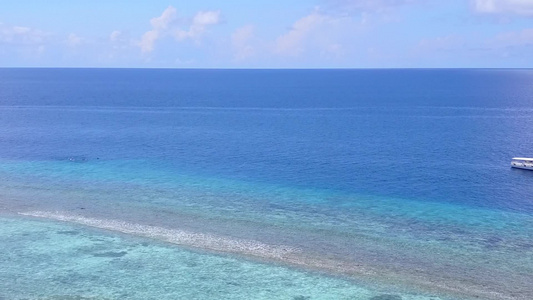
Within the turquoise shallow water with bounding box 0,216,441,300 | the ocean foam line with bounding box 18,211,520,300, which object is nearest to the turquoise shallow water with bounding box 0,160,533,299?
the ocean foam line with bounding box 18,211,520,300

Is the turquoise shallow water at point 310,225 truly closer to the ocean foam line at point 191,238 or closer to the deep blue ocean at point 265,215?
the ocean foam line at point 191,238

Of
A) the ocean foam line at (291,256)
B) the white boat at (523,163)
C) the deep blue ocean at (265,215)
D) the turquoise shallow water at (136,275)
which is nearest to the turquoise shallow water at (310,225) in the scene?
the ocean foam line at (291,256)

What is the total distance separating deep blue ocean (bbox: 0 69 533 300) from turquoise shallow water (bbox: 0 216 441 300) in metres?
0.17

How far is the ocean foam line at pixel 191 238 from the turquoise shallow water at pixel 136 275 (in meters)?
1.94

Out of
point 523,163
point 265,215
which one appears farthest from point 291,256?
point 523,163

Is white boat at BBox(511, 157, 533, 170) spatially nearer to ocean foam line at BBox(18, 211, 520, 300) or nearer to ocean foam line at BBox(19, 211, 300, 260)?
ocean foam line at BBox(18, 211, 520, 300)

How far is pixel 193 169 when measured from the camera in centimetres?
8881

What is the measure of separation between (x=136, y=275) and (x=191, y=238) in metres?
10.1

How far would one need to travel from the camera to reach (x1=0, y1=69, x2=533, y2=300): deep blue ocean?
1823 inches

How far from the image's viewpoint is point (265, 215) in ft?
211

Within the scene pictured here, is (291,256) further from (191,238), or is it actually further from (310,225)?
(191,238)

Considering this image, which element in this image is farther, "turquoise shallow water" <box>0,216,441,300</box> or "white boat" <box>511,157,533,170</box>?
"white boat" <box>511,157,533,170</box>

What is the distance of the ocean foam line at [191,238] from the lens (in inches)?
2095

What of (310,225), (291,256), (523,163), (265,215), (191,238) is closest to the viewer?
(291,256)
